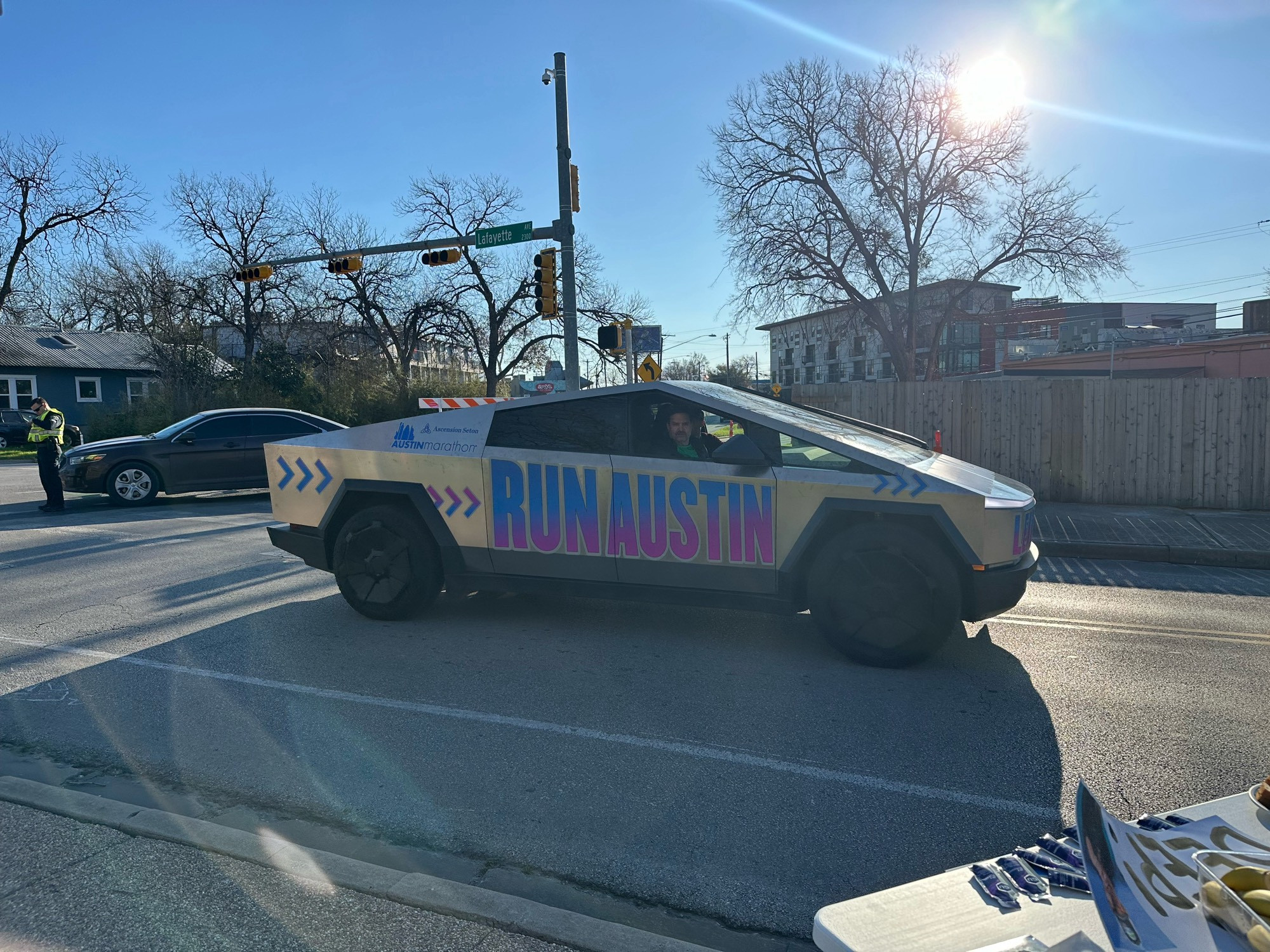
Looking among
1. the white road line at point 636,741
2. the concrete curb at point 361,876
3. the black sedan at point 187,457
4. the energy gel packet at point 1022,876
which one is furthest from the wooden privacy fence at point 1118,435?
the concrete curb at point 361,876

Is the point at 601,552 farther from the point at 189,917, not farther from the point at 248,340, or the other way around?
the point at 248,340

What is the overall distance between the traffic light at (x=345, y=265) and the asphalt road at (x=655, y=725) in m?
13.3

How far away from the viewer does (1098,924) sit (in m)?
2.19

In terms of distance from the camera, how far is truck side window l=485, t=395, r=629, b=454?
18.0 feet

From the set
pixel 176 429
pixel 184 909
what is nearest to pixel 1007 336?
pixel 176 429

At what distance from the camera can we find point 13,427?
108 ft

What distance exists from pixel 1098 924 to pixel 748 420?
346 centimetres

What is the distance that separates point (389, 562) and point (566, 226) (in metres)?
11.3

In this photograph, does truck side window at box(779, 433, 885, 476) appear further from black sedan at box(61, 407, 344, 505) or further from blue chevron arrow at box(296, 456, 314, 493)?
black sedan at box(61, 407, 344, 505)

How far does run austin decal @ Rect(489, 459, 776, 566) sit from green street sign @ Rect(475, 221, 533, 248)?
11426mm

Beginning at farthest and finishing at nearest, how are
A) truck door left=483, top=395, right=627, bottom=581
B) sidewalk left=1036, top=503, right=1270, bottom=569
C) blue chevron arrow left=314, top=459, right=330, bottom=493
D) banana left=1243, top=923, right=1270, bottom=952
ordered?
1. sidewalk left=1036, top=503, right=1270, bottom=569
2. blue chevron arrow left=314, top=459, right=330, bottom=493
3. truck door left=483, top=395, right=627, bottom=581
4. banana left=1243, top=923, right=1270, bottom=952

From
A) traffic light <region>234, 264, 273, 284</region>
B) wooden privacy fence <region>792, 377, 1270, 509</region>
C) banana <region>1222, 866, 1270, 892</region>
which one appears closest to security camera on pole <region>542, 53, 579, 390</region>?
wooden privacy fence <region>792, 377, 1270, 509</region>

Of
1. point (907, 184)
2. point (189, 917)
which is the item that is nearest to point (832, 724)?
point (189, 917)

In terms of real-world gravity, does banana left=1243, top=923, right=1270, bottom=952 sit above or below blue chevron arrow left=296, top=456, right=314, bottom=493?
below
